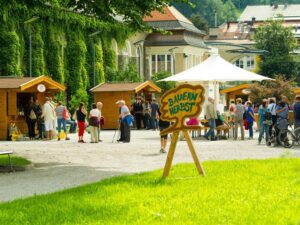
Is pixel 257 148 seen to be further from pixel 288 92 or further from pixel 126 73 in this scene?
pixel 288 92

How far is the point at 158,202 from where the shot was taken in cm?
1209

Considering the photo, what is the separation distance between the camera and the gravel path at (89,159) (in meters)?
16.6

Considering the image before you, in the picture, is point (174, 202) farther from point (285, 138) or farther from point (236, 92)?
point (236, 92)

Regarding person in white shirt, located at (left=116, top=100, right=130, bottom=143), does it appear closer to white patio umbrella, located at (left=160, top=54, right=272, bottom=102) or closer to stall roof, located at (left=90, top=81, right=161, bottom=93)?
white patio umbrella, located at (left=160, top=54, right=272, bottom=102)

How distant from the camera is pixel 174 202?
1201cm

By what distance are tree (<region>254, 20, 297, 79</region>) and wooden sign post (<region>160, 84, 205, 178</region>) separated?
7625cm

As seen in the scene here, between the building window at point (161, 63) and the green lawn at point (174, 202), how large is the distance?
60.9 metres

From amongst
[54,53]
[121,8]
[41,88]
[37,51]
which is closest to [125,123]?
[41,88]

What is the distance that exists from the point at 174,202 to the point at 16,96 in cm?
2578

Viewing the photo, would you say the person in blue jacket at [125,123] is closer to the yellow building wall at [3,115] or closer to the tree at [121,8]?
the yellow building wall at [3,115]

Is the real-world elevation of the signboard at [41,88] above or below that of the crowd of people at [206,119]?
above

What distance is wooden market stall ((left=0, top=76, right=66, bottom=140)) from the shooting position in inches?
1427

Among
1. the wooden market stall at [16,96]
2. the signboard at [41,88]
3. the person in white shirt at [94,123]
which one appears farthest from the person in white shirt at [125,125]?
the signboard at [41,88]

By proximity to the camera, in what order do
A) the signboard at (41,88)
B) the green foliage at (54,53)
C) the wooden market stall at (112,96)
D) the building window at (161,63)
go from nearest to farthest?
the signboard at (41,88)
the wooden market stall at (112,96)
the green foliage at (54,53)
the building window at (161,63)
